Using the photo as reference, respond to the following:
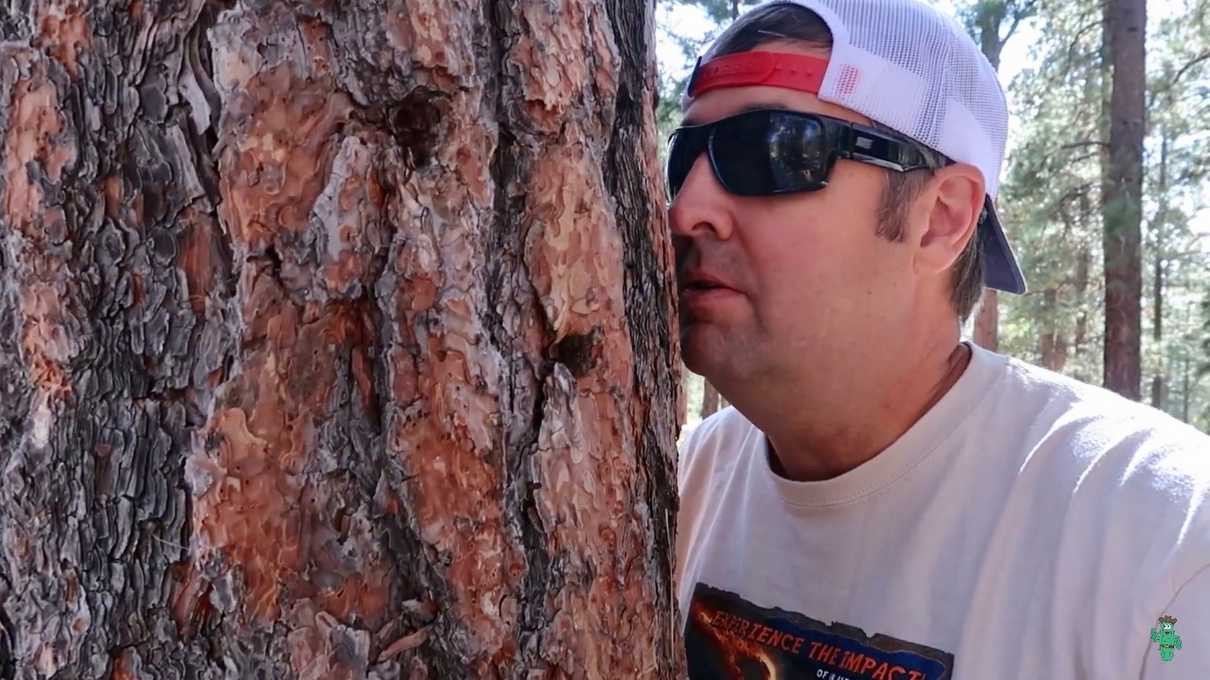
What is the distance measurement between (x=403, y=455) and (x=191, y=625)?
0.88 feet

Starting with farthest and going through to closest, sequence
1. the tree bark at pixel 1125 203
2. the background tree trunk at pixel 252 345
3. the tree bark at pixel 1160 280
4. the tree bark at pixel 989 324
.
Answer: the tree bark at pixel 989 324 < the tree bark at pixel 1160 280 < the tree bark at pixel 1125 203 < the background tree trunk at pixel 252 345

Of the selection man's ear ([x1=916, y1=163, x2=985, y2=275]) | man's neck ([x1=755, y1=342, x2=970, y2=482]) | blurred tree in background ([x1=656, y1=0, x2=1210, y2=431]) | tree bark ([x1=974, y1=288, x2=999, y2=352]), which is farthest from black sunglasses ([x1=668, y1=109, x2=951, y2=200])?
tree bark ([x1=974, y1=288, x2=999, y2=352])

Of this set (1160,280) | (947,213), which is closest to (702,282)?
(947,213)

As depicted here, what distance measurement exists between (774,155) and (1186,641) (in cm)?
95

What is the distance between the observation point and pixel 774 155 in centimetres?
157

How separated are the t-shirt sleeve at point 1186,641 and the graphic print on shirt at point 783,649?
30 centimetres

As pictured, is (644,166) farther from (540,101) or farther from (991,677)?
(991,677)

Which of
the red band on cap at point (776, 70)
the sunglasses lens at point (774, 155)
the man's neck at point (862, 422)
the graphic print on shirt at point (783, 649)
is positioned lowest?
the graphic print on shirt at point (783, 649)

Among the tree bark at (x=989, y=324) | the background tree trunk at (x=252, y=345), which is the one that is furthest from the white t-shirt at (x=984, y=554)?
the tree bark at (x=989, y=324)

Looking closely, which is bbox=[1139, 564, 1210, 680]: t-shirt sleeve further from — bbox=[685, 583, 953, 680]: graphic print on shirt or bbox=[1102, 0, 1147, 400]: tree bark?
bbox=[1102, 0, 1147, 400]: tree bark

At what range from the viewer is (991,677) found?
1390mm

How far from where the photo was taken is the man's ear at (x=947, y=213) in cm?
171

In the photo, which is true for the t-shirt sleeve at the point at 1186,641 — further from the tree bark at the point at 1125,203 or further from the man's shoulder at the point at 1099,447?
the tree bark at the point at 1125,203

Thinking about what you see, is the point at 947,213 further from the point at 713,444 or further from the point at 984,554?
the point at 713,444
